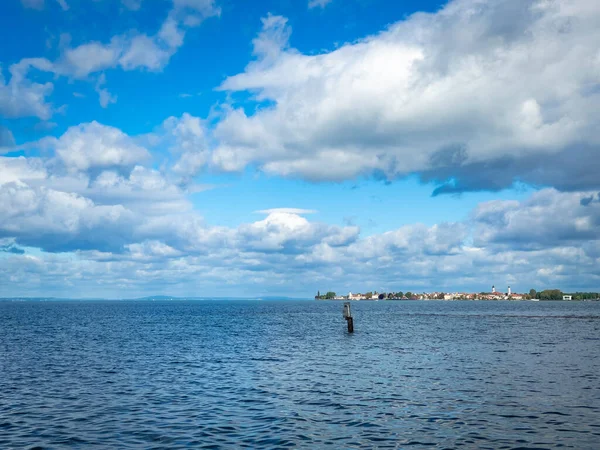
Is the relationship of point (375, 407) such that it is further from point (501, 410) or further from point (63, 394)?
point (63, 394)

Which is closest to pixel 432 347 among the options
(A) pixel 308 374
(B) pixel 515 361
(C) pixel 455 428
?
(B) pixel 515 361

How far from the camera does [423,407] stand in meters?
29.1

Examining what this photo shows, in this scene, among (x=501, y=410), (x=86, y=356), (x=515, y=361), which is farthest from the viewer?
(x=86, y=356)

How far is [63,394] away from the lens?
33.3 metres

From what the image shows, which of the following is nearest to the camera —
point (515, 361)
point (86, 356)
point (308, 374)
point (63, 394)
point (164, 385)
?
point (63, 394)

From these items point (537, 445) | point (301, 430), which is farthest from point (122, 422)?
point (537, 445)

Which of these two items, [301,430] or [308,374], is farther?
[308,374]

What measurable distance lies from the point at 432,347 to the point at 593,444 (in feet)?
133

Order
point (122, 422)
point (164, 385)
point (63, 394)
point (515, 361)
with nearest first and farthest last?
point (122, 422) < point (63, 394) < point (164, 385) < point (515, 361)

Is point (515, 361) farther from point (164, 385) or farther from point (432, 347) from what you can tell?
point (164, 385)

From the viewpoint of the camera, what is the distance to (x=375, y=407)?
29141 millimetres

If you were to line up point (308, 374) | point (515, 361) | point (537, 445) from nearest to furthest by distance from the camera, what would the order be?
point (537, 445), point (308, 374), point (515, 361)

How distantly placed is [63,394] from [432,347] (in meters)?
42.5

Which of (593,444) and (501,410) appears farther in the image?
(501,410)
